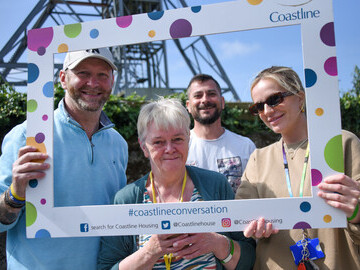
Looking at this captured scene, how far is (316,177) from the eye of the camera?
61.9 inches

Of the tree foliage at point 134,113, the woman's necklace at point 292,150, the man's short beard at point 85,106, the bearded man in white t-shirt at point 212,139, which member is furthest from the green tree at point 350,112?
the man's short beard at point 85,106

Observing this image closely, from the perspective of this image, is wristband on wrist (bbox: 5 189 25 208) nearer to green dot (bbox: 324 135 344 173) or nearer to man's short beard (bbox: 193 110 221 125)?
green dot (bbox: 324 135 344 173)

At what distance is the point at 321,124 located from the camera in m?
1.56

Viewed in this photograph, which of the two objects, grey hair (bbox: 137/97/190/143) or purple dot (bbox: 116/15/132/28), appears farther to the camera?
grey hair (bbox: 137/97/190/143)

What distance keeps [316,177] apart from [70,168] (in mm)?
1542

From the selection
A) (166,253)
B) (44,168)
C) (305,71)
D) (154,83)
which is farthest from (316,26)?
(154,83)

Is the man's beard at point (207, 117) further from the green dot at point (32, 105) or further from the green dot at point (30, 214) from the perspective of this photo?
the green dot at point (30, 214)

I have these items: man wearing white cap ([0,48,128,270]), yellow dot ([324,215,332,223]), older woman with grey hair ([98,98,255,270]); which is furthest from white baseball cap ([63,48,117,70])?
yellow dot ([324,215,332,223])

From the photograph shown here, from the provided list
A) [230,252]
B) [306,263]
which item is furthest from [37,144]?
[306,263]

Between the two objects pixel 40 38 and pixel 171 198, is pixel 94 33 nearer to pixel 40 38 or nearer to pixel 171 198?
pixel 40 38

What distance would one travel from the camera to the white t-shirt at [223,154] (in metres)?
3.05

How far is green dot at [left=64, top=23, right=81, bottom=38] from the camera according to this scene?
5.91 feet

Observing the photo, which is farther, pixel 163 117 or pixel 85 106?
pixel 85 106

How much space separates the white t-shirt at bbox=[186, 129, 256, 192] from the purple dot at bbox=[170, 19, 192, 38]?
1.66m
